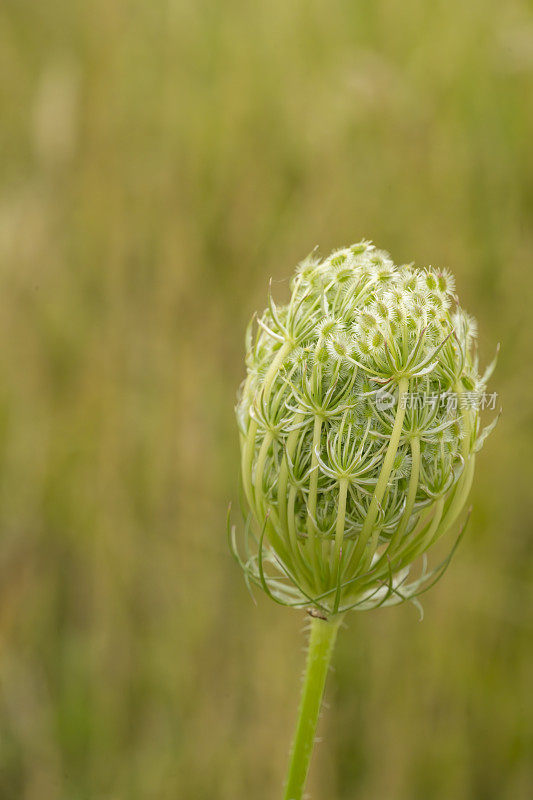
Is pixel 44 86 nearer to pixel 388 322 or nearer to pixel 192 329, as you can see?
pixel 192 329

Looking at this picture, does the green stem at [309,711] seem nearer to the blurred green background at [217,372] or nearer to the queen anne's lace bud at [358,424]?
the queen anne's lace bud at [358,424]

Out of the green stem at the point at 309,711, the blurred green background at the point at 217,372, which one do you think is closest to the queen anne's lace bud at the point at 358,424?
the green stem at the point at 309,711

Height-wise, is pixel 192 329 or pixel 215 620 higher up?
pixel 192 329

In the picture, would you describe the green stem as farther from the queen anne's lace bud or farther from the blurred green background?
the blurred green background

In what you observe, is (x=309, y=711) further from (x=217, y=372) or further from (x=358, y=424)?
(x=217, y=372)

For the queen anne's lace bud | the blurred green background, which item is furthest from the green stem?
the blurred green background

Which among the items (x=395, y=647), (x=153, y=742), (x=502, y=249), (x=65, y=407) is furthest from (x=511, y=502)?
(x=65, y=407)

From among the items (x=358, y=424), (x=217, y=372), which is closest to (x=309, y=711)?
(x=358, y=424)
